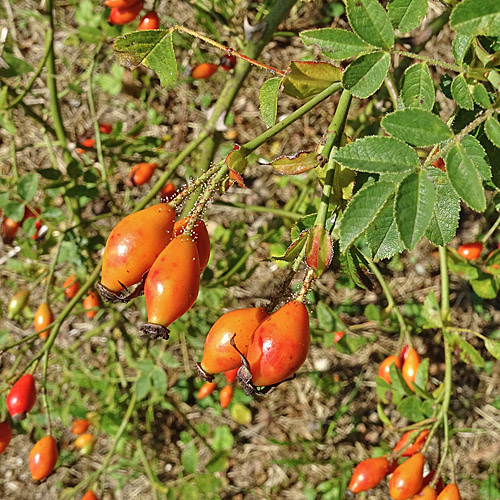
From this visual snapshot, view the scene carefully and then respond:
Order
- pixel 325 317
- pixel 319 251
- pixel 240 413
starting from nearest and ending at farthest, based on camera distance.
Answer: pixel 319 251
pixel 325 317
pixel 240 413

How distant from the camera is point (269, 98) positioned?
3.22ft

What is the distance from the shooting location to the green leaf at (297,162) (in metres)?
0.91

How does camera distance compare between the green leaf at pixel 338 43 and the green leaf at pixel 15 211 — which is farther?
the green leaf at pixel 15 211

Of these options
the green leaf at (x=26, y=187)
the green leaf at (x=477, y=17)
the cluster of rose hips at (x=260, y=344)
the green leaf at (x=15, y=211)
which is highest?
the green leaf at (x=477, y=17)

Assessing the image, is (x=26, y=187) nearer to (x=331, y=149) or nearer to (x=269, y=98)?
(x=269, y=98)

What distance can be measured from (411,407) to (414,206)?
3.13 ft

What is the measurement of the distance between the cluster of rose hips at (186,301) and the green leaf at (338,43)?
1.21ft

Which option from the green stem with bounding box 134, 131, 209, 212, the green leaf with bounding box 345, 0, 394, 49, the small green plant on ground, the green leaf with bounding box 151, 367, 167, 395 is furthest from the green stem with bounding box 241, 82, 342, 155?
the green leaf with bounding box 151, 367, 167, 395

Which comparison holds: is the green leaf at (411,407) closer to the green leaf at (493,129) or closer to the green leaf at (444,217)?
the green leaf at (444,217)

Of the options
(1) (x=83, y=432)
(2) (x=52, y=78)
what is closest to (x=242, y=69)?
(2) (x=52, y=78)

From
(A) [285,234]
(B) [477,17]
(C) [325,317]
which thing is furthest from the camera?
(A) [285,234]

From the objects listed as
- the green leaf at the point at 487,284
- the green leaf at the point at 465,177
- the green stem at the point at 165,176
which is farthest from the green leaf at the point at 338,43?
the green leaf at the point at 487,284

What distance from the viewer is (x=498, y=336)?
8.81ft

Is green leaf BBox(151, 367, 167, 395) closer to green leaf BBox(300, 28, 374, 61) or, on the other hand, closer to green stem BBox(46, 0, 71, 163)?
green stem BBox(46, 0, 71, 163)
